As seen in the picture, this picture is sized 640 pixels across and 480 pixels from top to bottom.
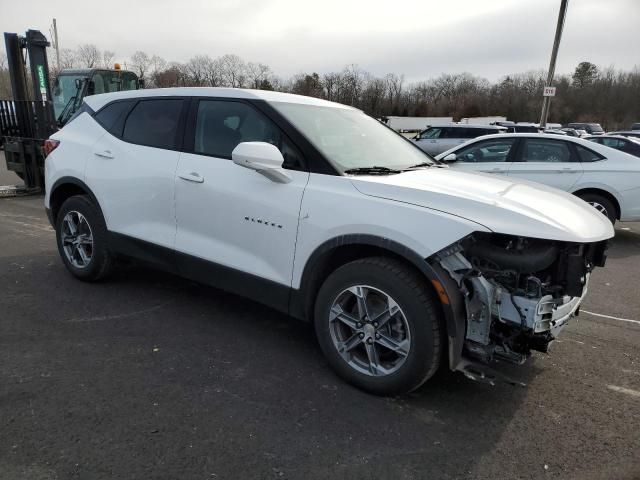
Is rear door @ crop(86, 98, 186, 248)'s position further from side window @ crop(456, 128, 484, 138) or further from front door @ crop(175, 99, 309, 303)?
side window @ crop(456, 128, 484, 138)

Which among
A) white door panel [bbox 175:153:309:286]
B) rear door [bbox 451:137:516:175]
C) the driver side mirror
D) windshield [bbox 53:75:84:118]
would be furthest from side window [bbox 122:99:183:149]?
windshield [bbox 53:75:84:118]

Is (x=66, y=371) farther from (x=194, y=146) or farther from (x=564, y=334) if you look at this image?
(x=564, y=334)

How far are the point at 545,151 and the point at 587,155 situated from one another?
Result: 637 millimetres

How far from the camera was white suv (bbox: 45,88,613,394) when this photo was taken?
2.71 metres

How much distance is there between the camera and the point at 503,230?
8.50ft

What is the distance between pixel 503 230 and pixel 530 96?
8666 centimetres

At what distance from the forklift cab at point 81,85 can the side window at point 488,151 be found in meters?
10.5

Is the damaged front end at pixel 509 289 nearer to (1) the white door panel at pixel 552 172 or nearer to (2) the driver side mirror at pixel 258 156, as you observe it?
(2) the driver side mirror at pixel 258 156

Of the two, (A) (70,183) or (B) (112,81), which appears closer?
(A) (70,183)

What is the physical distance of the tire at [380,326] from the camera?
2740 millimetres

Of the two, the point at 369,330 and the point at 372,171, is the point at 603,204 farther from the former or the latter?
the point at 369,330

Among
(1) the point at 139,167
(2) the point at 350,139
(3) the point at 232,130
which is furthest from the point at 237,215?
(1) the point at 139,167

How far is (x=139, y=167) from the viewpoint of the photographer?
4.09 metres

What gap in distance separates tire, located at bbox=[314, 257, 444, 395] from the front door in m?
0.42
